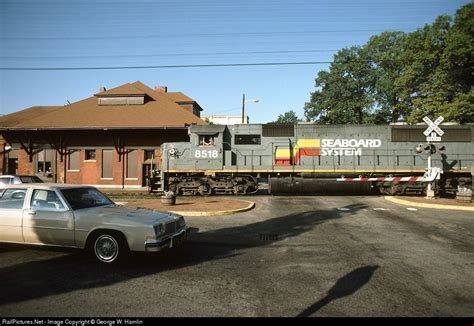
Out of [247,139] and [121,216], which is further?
Answer: [247,139]

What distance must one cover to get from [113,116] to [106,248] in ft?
69.3

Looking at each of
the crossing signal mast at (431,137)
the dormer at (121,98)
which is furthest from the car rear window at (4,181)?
the crossing signal mast at (431,137)

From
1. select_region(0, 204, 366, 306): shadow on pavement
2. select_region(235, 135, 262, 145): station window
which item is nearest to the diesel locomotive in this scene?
select_region(235, 135, 262, 145): station window

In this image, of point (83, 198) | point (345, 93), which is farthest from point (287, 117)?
point (83, 198)

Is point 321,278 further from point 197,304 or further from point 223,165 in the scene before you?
point 223,165

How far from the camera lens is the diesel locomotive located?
52.5ft

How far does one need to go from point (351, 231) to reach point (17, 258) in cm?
807

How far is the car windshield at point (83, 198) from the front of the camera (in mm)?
5699

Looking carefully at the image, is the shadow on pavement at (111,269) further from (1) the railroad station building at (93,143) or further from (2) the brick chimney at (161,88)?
(2) the brick chimney at (161,88)

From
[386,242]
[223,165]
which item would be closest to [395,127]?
[223,165]

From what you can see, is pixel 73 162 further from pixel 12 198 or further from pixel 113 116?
pixel 12 198

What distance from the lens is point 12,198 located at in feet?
19.3

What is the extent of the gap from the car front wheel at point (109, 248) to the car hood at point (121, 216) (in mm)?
311

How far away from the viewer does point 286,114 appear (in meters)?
108
